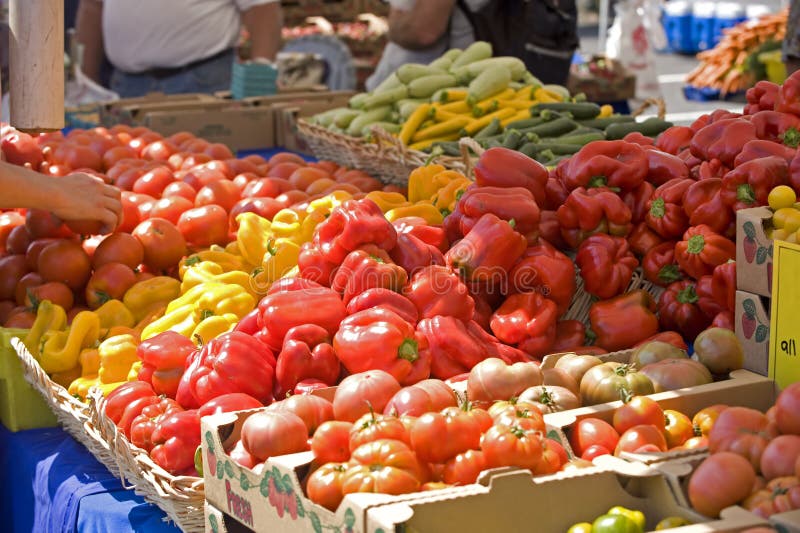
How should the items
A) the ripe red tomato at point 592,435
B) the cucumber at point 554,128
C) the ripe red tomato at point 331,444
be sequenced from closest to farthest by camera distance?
the ripe red tomato at point 331,444 < the ripe red tomato at point 592,435 < the cucumber at point 554,128

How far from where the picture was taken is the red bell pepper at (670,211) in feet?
9.50

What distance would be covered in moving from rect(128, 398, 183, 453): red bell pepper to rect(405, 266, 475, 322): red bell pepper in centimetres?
66

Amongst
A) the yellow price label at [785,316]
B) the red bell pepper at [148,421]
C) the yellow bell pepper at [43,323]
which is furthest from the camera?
the yellow bell pepper at [43,323]

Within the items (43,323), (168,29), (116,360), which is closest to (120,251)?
(43,323)

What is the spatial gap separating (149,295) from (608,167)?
1523 mm

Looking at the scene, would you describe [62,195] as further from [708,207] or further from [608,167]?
[708,207]

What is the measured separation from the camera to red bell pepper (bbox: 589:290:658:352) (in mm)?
2812

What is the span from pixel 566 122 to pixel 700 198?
6.46ft

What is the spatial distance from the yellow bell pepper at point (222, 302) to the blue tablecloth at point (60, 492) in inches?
20.2

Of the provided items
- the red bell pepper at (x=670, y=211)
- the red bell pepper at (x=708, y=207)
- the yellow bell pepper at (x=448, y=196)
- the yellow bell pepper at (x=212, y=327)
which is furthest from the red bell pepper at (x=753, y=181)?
the yellow bell pepper at (x=212, y=327)

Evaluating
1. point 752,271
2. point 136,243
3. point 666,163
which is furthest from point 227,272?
point 752,271

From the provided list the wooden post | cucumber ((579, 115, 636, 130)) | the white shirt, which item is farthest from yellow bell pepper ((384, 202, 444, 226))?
the white shirt

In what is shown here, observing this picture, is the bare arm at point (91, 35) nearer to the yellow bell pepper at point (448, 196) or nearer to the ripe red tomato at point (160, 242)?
the ripe red tomato at point (160, 242)

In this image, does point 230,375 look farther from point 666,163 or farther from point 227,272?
point 666,163
